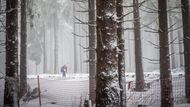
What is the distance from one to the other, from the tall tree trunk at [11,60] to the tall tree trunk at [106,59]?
5.14 metres

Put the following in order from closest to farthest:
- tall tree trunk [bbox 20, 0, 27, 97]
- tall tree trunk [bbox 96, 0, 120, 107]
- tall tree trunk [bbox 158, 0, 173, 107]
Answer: tall tree trunk [bbox 96, 0, 120, 107] < tall tree trunk [bbox 158, 0, 173, 107] < tall tree trunk [bbox 20, 0, 27, 97]

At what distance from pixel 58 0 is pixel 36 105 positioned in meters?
30.0

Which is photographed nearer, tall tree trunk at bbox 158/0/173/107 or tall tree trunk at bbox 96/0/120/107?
tall tree trunk at bbox 96/0/120/107

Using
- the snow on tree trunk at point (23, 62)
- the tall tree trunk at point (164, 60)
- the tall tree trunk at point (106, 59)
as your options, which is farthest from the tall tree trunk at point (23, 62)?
the tall tree trunk at point (106, 59)

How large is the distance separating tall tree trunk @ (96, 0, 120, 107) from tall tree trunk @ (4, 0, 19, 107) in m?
5.14

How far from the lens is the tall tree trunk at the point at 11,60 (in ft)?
33.2

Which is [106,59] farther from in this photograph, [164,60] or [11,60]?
[11,60]

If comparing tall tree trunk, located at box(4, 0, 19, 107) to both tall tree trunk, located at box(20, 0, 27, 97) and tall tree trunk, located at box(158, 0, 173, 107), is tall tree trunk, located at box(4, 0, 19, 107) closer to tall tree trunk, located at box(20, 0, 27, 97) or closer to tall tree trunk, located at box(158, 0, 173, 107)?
tall tree trunk, located at box(158, 0, 173, 107)

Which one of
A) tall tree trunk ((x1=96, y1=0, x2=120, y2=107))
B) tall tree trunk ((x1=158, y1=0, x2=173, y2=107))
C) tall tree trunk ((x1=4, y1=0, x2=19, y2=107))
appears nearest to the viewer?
tall tree trunk ((x1=96, y1=0, x2=120, y2=107))

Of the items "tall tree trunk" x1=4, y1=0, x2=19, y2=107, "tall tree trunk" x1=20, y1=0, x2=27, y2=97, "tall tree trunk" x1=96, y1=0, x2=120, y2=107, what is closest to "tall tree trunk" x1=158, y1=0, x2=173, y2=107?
"tall tree trunk" x1=96, y1=0, x2=120, y2=107

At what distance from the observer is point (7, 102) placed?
10086mm

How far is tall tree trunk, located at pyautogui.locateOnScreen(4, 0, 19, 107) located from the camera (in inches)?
398

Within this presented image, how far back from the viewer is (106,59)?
5.90 meters

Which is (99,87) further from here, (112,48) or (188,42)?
(188,42)
